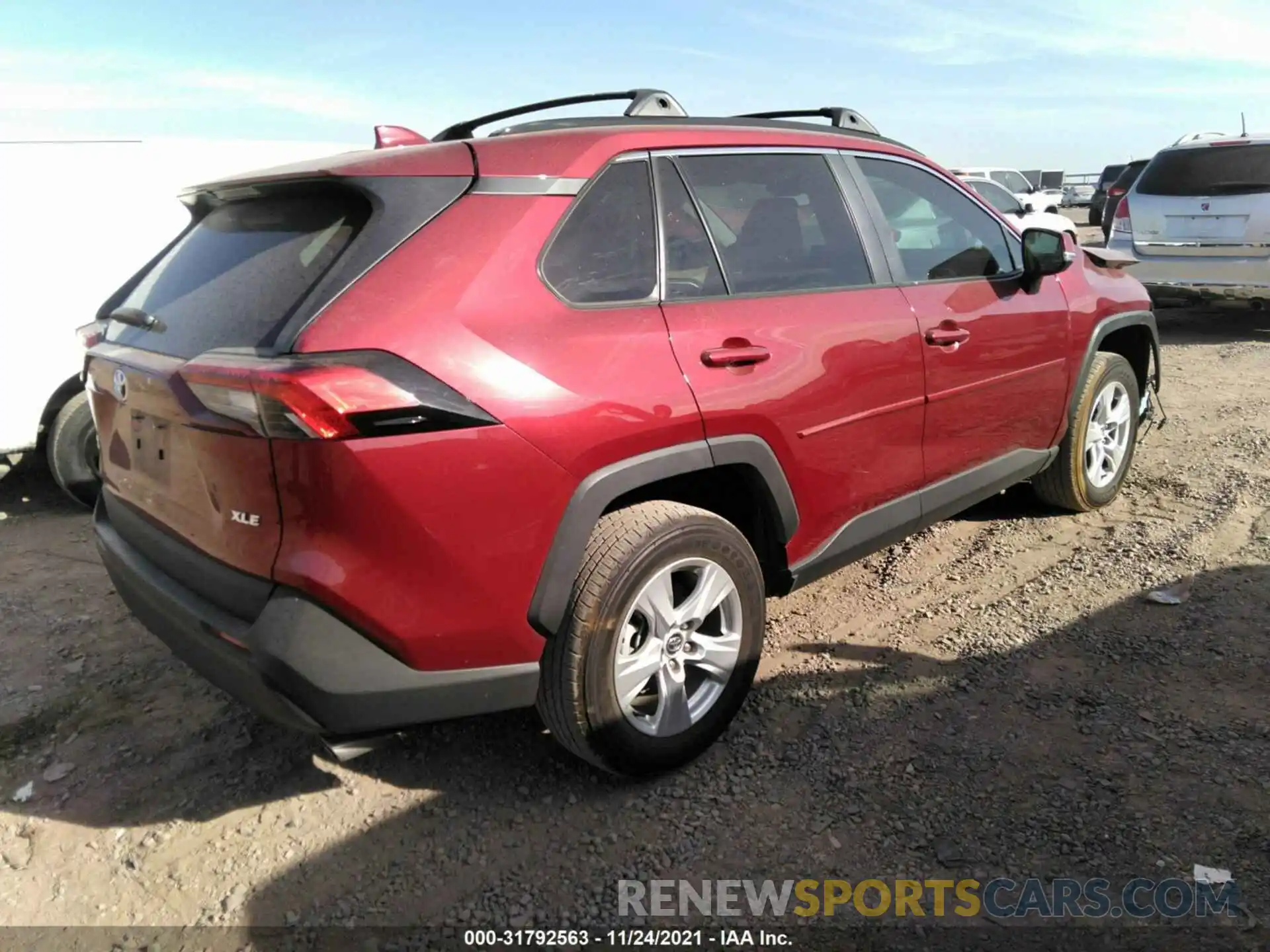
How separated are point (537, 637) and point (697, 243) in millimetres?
1236

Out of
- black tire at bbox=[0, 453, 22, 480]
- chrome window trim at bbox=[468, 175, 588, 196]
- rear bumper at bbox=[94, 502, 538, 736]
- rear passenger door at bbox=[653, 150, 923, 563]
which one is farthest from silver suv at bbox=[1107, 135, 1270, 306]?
black tire at bbox=[0, 453, 22, 480]

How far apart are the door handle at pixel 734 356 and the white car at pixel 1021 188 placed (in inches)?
411

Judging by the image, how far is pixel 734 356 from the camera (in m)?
2.58

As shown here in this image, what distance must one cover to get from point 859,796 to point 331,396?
69.6 inches

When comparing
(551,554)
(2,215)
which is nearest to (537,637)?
(551,554)

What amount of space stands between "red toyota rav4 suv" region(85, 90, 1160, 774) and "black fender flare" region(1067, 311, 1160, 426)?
1.12 metres

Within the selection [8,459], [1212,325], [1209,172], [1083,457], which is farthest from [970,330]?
[1212,325]

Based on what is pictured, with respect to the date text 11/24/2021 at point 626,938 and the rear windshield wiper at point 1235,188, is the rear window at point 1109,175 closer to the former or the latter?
the rear windshield wiper at point 1235,188

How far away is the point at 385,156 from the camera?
2316 millimetres

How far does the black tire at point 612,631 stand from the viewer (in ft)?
7.64

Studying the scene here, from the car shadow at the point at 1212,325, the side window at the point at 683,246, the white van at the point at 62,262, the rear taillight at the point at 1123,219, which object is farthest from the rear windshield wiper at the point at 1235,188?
the white van at the point at 62,262

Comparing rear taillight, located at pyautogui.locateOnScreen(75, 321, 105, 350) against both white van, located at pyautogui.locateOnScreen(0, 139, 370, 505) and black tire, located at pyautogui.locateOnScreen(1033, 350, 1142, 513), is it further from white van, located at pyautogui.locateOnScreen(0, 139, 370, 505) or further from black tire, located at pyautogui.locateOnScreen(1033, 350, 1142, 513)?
black tire, located at pyautogui.locateOnScreen(1033, 350, 1142, 513)

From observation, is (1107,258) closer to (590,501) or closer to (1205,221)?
(590,501)

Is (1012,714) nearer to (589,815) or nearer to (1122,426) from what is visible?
(589,815)
